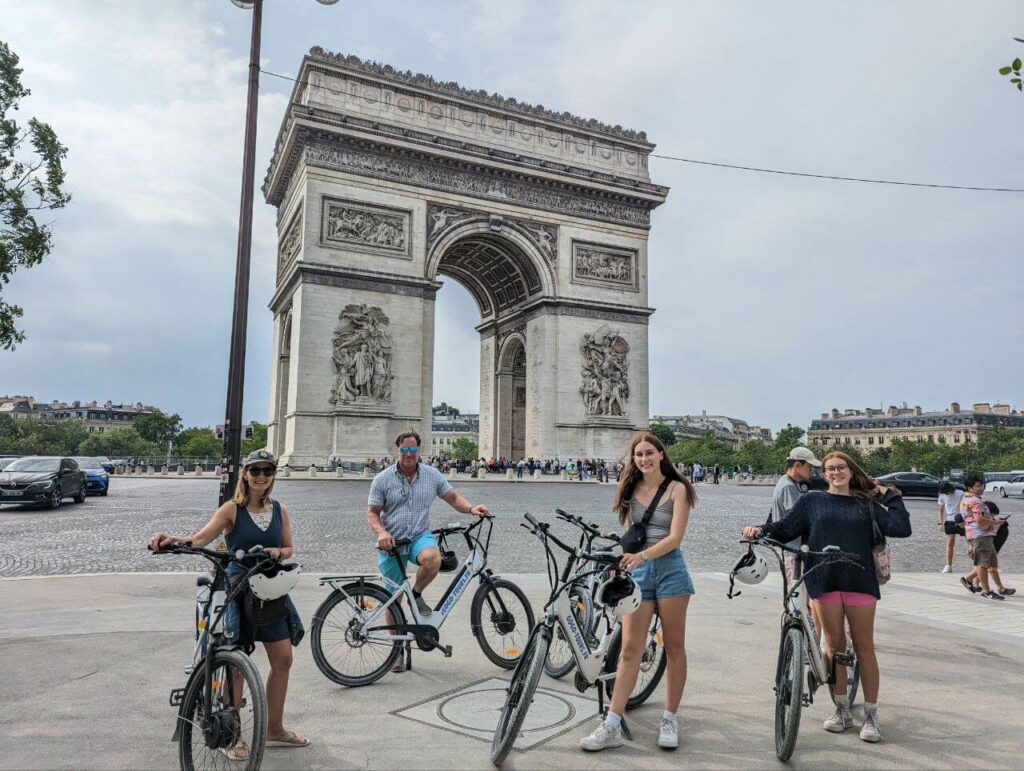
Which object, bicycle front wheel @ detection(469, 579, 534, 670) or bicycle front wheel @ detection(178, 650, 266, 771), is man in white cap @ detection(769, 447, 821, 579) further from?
bicycle front wheel @ detection(178, 650, 266, 771)

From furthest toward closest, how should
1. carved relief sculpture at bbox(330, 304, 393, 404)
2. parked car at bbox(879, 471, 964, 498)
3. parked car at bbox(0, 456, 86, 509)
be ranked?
1. carved relief sculpture at bbox(330, 304, 393, 404)
2. parked car at bbox(879, 471, 964, 498)
3. parked car at bbox(0, 456, 86, 509)

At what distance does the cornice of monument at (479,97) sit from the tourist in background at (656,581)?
2932 cm

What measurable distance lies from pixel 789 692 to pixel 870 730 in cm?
58

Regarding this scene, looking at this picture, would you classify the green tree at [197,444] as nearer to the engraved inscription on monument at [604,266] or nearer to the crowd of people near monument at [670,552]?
the engraved inscription on monument at [604,266]

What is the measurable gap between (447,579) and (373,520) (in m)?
3.62

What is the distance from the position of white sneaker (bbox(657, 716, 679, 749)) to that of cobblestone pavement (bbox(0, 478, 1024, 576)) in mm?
5202

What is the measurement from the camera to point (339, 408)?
27.9 metres

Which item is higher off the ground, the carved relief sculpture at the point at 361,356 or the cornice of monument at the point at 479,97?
the cornice of monument at the point at 479,97

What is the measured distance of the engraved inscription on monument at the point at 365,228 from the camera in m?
28.9

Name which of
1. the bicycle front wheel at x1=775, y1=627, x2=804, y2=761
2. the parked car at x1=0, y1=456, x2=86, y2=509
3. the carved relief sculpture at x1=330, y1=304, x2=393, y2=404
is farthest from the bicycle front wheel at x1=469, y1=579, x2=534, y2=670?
the carved relief sculpture at x1=330, y1=304, x2=393, y2=404

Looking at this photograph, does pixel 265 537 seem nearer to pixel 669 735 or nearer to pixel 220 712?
pixel 220 712

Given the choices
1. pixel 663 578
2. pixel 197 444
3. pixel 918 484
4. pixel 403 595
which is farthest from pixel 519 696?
pixel 197 444

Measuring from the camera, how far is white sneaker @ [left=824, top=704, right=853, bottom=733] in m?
3.76

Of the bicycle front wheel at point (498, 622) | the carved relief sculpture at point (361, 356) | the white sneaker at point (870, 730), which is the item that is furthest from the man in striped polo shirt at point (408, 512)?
the carved relief sculpture at point (361, 356)
